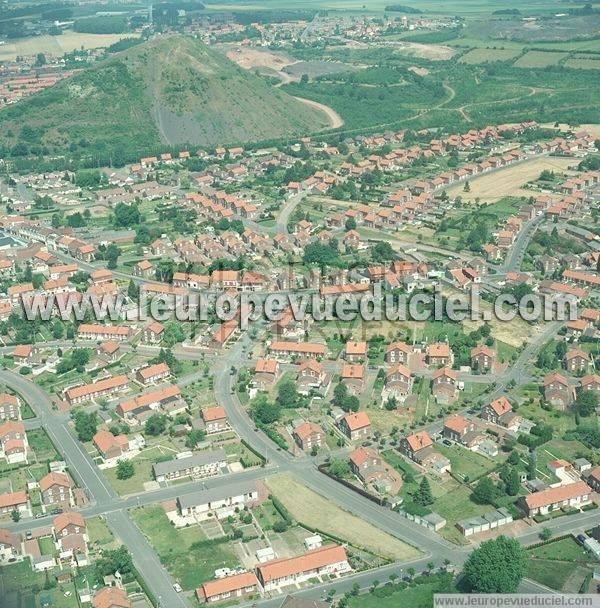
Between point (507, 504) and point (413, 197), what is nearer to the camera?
point (507, 504)

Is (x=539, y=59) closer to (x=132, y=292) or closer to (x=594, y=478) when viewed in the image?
(x=132, y=292)

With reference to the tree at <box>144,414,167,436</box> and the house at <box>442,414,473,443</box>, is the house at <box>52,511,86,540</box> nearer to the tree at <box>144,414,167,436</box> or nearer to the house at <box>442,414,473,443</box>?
the tree at <box>144,414,167,436</box>

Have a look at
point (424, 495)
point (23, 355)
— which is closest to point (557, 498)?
point (424, 495)

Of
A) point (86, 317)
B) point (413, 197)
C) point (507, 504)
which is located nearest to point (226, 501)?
point (507, 504)

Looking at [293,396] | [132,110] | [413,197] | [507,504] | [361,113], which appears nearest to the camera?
[507,504]

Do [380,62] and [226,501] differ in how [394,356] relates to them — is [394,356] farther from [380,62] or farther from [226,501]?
[380,62]

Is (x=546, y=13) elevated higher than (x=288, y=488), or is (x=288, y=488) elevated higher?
(x=546, y=13)
